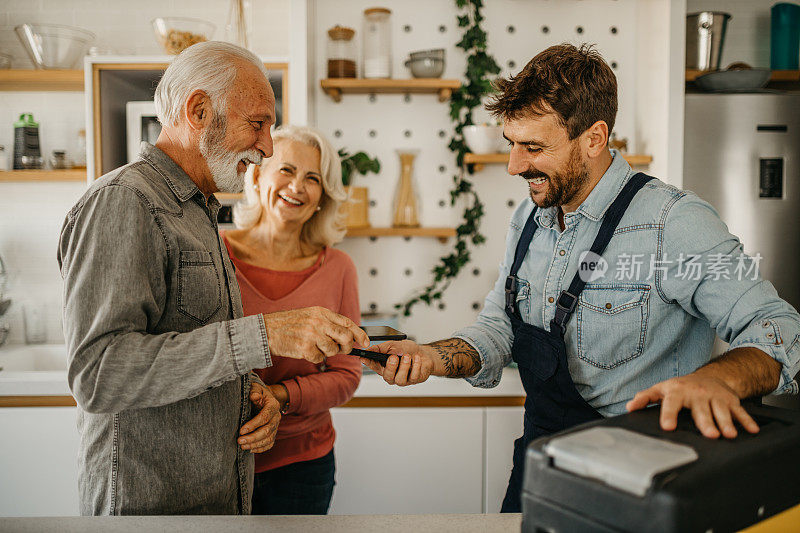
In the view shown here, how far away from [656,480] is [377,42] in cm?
255

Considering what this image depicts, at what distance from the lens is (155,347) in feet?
3.46

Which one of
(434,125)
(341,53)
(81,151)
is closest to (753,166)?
(434,125)

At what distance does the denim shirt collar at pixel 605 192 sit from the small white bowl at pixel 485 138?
1.31 meters

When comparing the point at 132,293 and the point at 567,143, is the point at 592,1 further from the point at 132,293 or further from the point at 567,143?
the point at 132,293

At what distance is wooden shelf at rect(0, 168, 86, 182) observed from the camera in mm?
2678

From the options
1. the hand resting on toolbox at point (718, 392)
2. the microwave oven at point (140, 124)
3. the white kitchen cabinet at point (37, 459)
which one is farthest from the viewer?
the microwave oven at point (140, 124)

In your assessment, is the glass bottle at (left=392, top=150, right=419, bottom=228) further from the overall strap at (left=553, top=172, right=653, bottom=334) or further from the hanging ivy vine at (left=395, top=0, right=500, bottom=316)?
the overall strap at (left=553, top=172, right=653, bottom=334)

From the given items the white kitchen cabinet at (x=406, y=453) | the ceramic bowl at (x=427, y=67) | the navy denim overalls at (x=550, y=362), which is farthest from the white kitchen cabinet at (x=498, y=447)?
the ceramic bowl at (x=427, y=67)

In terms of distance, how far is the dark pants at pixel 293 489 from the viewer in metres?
1.70

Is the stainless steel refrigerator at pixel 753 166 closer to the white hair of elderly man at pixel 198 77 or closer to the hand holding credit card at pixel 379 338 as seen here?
the hand holding credit card at pixel 379 338

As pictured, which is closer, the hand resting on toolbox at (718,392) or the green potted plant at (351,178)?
the hand resting on toolbox at (718,392)

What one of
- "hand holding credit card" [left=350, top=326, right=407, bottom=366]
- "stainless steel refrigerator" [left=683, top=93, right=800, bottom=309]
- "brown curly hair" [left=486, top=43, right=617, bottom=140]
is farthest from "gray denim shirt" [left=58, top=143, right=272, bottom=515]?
"stainless steel refrigerator" [left=683, top=93, right=800, bottom=309]

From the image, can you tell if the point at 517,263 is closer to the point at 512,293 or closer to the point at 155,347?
the point at 512,293

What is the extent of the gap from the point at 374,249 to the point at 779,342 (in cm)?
208
